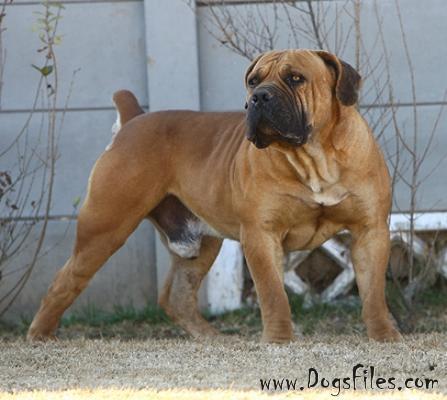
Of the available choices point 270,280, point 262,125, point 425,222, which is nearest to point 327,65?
point 262,125

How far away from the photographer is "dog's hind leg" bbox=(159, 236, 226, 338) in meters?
7.20

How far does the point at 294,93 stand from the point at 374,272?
99cm

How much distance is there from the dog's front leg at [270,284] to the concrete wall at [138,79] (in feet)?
5.97

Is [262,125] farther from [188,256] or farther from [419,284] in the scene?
[419,284]

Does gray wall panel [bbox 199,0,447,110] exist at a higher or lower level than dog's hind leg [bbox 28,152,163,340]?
higher

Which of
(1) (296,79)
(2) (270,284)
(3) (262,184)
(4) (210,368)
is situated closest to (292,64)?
(1) (296,79)

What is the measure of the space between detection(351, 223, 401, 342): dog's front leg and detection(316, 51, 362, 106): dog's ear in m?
0.63

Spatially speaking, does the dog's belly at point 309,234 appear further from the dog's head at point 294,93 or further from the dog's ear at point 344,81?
the dog's ear at point 344,81

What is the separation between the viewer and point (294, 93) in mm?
5773

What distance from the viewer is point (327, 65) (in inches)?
235

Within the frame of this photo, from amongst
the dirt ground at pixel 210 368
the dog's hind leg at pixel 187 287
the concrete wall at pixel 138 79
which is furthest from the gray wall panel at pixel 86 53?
the dirt ground at pixel 210 368

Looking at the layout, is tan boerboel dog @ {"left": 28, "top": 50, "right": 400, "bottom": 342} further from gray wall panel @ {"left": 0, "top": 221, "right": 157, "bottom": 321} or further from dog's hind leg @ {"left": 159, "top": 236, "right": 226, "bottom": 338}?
gray wall panel @ {"left": 0, "top": 221, "right": 157, "bottom": 321}

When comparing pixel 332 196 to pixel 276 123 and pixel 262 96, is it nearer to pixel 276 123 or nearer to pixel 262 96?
pixel 276 123

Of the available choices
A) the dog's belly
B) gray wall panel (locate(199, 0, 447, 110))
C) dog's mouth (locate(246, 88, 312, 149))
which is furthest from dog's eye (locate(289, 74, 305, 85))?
gray wall panel (locate(199, 0, 447, 110))
